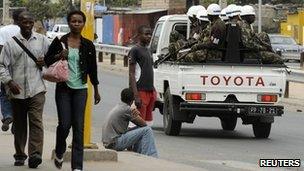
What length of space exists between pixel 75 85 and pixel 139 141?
2834 millimetres

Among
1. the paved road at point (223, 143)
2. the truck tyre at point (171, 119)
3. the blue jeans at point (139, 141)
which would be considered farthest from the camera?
the truck tyre at point (171, 119)

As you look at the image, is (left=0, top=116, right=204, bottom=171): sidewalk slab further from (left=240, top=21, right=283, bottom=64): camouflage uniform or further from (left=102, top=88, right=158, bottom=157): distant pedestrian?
(left=240, top=21, right=283, bottom=64): camouflage uniform

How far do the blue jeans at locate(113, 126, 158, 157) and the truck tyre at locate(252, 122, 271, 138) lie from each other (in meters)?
4.63

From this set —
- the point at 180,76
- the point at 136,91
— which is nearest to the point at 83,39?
the point at 136,91

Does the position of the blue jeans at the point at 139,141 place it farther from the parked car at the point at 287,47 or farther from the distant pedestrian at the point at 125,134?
the parked car at the point at 287,47

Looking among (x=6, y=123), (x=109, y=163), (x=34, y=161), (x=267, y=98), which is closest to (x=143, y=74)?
(x=6, y=123)

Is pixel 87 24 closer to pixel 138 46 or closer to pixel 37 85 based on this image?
pixel 37 85

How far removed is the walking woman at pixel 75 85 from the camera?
9.57m

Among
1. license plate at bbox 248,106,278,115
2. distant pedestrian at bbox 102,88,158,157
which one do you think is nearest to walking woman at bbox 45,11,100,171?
distant pedestrian at bbox 102,88,158,157

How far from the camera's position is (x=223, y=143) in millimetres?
15398

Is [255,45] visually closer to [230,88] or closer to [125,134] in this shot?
[230,88]

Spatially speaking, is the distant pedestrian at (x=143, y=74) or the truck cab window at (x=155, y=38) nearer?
the distant pedestrian at (x=143, y=74)

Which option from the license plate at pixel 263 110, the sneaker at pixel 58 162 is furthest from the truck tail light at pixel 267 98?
the sneaker at pixel 58 162

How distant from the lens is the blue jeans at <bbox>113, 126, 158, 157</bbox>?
39.4ft
